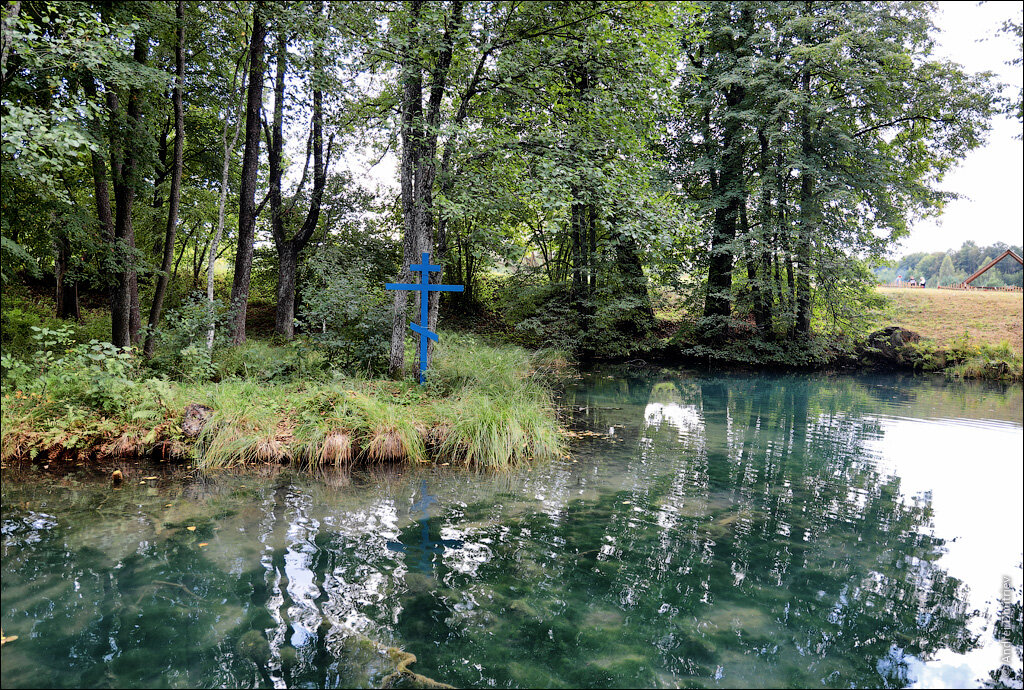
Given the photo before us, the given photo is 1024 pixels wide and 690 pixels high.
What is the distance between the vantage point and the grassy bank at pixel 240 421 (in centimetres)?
625

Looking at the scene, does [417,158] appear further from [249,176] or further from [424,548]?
[424,548]

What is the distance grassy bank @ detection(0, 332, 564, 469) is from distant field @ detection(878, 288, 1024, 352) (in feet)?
56.1

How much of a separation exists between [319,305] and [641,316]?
13068 millimetres

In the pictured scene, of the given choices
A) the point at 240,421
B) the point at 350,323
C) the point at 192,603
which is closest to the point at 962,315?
the point at 350,323

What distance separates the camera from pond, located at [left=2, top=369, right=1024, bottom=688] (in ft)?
10.0

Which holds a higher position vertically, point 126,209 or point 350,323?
point 126,209

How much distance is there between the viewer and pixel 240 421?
6.70 meters

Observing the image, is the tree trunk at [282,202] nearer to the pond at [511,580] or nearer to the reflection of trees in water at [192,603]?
Answer: the pond at [511,580]

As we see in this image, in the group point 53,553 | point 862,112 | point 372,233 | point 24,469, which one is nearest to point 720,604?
point 53,553

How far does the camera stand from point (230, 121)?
13.1 metres

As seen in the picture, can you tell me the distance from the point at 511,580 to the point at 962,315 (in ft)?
85.9

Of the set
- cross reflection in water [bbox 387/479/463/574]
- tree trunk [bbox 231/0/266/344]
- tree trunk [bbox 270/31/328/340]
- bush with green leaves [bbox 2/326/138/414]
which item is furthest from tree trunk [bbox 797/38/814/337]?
bush with green leaves [bbox 2/326/138/414]

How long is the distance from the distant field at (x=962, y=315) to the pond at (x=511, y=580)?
16.6 meters

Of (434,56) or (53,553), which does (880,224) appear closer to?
(434,56)
